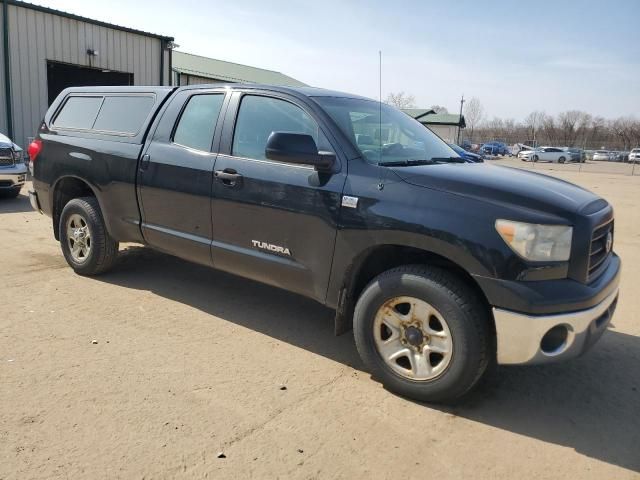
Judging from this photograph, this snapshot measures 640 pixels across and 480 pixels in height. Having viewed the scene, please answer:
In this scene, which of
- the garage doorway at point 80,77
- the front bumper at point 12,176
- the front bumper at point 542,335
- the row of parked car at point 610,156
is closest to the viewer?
the front bumper at point 542,335

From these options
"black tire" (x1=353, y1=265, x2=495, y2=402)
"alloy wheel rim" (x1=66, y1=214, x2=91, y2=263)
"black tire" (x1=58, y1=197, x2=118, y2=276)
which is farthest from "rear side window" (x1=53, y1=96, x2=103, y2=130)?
"black tire" (x1=353, y1=265, x2=495, y2=402)

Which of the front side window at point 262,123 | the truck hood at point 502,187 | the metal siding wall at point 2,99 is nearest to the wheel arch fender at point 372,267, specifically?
the truck hood at point 502,187

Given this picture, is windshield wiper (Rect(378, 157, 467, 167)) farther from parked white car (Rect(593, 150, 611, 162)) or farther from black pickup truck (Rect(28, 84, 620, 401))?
parked white car (Rect(593, 150, 611, 162))

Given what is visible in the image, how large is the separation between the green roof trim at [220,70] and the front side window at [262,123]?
2009 centimetres

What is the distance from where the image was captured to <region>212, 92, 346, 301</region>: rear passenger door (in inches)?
142

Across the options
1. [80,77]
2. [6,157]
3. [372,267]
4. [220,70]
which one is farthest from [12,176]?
[220,70]

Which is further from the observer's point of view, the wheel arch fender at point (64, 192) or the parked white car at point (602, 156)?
the parked white car at point (602, 156)

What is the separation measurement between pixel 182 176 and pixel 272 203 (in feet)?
3.27

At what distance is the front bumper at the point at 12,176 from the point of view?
31.3 feet

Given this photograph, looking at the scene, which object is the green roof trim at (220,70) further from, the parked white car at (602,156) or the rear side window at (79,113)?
the parked white car at (602,156)

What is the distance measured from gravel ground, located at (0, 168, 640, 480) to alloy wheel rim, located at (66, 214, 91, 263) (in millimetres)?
645

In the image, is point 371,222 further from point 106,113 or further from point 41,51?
point 41,51

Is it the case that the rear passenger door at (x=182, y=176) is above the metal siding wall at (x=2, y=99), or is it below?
below

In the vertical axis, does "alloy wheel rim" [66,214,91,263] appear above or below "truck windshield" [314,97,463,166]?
below
